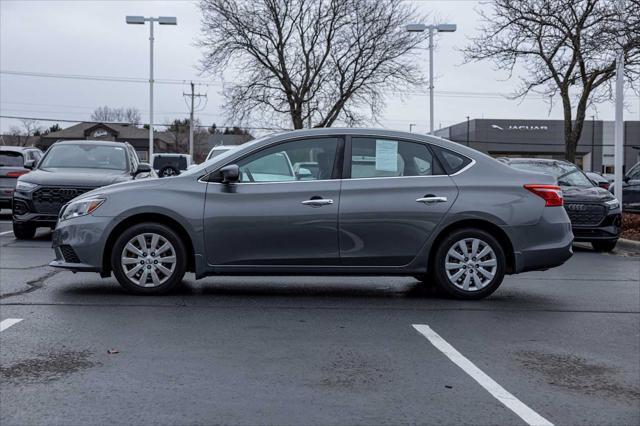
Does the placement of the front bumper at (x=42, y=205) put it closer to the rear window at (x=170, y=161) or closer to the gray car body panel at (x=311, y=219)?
the gray car body panel at (x=311, y=219)

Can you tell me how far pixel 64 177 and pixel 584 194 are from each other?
884 centimetres

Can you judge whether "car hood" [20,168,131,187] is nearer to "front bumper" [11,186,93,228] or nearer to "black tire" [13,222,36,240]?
"front bumper" [11,186,93,228]

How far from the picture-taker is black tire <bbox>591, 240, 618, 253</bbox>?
556 inches

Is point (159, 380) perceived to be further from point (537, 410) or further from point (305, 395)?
point (537, 410)

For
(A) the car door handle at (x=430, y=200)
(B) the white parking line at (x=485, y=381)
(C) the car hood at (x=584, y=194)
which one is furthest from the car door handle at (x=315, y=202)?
(C) the car hood at (x=584, y=194)

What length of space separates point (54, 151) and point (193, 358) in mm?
9864

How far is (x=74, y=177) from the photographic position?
42.2 feet

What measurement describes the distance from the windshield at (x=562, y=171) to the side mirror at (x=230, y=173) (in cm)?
828

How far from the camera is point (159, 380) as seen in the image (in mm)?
4840

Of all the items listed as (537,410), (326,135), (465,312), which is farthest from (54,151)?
(537,410)

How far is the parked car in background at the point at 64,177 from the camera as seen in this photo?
1274 cm

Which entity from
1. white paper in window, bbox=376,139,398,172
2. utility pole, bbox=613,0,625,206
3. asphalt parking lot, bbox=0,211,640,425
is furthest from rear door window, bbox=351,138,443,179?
utility pole, bbox=613,0,625,206

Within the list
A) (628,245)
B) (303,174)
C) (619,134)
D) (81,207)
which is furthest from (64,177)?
(619,134)

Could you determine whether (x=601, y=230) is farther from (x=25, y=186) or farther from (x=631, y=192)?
(x=25, y=186)
